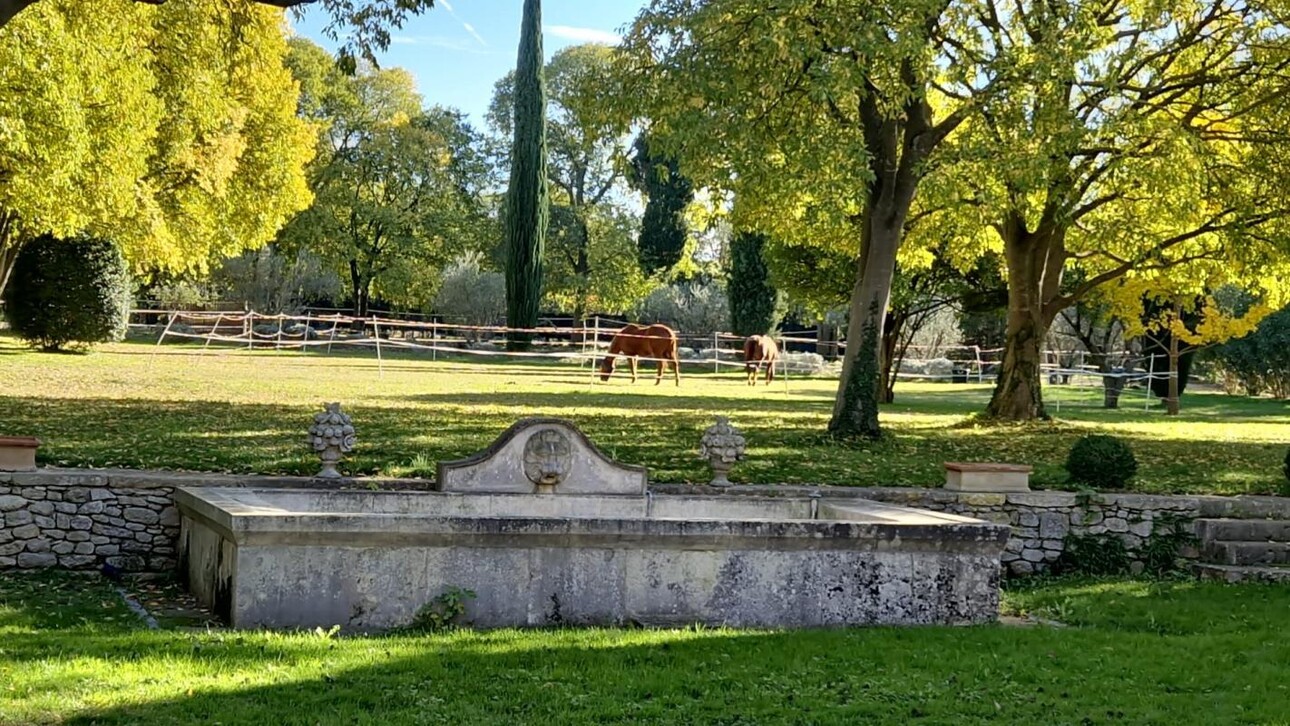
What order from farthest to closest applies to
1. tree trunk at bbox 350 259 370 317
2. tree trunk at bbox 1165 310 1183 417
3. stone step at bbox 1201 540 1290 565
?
1. tree trunk at bbox 350 259 370 317
2. tree trunk at bbox 1165 310 1183 417
3. stone step at bbox 1201 540 1290 565

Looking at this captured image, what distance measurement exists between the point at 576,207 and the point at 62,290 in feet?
87.6

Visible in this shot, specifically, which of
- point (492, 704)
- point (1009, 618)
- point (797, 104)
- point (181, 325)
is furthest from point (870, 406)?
point (181, 325)

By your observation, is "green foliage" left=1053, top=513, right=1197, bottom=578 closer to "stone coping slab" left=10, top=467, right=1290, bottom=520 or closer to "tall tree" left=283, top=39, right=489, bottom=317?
"stone coping slab" left=10, top=467, right=1290, bottom=520

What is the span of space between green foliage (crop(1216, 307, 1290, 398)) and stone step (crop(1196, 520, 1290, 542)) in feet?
87.9

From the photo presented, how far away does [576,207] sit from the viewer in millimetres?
51875

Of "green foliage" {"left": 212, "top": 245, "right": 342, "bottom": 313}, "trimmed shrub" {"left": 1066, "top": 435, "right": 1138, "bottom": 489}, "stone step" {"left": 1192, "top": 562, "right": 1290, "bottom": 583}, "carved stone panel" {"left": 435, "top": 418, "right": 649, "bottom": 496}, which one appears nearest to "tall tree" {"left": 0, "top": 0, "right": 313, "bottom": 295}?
"carved stone panel" {"left": 435, "top": 418, "right": 649, "bottom": 496}

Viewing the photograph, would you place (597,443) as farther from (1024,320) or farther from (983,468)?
(1024,320)

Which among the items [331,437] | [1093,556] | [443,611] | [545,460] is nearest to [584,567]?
[443,611]

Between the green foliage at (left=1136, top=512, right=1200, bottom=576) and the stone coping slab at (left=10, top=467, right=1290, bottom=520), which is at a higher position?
the stone coping slab at (left=10, top=467, right=1290, bottom=520)

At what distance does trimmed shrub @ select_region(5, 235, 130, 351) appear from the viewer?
27.3 meters

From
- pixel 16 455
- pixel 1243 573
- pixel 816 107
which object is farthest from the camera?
pixel 816 107

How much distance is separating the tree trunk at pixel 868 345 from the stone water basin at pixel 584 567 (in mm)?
6334

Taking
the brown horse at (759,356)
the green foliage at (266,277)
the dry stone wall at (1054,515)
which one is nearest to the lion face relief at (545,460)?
the dry stone wall at (1054,515)

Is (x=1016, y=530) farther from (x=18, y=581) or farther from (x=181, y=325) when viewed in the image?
(x=181, y=325)
